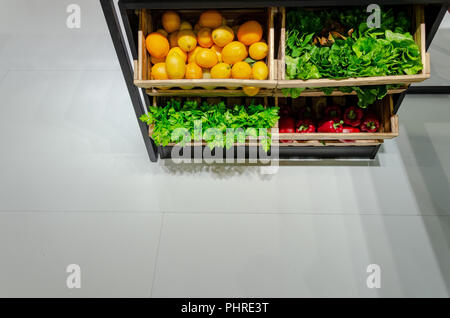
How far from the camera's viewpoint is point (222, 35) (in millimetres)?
1878

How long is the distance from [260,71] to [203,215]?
106cm

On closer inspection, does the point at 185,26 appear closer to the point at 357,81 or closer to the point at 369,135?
the point at 357,81

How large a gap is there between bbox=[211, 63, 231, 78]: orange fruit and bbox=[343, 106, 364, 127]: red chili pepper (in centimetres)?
93

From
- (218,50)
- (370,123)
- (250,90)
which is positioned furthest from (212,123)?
(370,123)

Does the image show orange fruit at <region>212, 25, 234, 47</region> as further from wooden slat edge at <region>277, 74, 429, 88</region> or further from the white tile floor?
the white tile floor

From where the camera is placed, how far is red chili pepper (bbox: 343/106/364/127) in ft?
7.74

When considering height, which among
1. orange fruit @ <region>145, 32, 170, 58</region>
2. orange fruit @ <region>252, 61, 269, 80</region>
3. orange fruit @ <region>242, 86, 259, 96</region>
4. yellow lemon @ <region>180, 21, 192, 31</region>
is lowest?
orange fruit @ <region>242, 86, 259, 96</region>

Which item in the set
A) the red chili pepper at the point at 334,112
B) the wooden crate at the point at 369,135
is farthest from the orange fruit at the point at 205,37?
the red chili pepper at the point at 334,112

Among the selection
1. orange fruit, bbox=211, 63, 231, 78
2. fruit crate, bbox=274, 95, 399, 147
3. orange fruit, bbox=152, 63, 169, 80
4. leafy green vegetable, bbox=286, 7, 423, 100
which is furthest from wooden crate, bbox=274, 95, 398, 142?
orange fruit, bbox=152, 63, 169, 80

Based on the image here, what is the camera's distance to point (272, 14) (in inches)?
71.6

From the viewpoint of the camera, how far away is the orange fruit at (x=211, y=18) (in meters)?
1.88

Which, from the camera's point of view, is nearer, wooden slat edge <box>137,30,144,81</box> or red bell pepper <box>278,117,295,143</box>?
wooden slat edge <box>137,30,144,81</box>

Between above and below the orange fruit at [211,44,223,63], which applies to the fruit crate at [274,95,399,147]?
below
